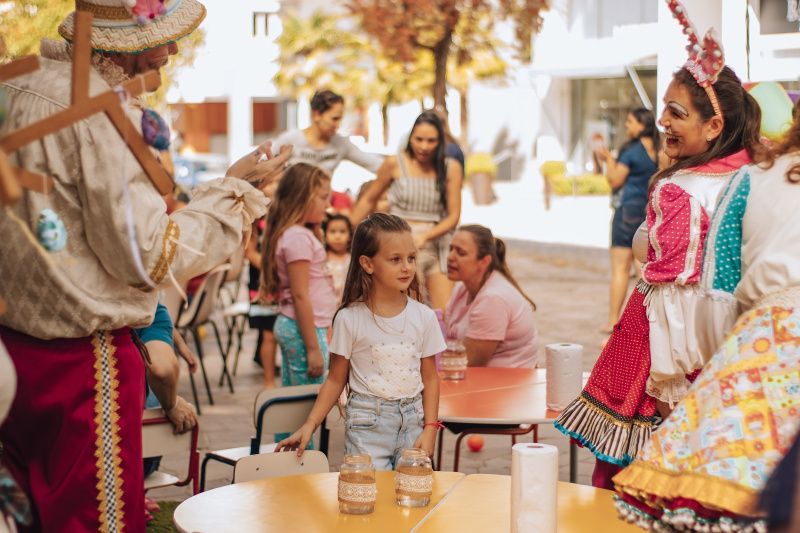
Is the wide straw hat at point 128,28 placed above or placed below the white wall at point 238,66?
below

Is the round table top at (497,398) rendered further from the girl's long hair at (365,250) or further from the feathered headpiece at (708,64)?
the feathered headpiece at (708,64)

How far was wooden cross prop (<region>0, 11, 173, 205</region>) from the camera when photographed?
81.6 inches

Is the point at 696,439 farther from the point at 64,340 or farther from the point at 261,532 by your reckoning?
the point at 64,340

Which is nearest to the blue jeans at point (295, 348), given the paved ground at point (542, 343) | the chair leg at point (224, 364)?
the paved ground at point (542, 343)

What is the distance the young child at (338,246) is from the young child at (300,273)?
88 centimetres

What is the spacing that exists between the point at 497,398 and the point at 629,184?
4895mm

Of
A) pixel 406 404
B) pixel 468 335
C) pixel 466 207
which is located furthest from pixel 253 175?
pixel 466 207

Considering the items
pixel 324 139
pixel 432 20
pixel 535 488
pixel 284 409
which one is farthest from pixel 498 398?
pixel 432 20

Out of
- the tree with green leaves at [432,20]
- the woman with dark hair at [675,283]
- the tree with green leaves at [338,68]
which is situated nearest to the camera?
the woman with dark hair at [675,283]

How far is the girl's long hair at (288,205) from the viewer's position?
565 cm

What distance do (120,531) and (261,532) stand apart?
0.41m

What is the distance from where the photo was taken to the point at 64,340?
2.99m

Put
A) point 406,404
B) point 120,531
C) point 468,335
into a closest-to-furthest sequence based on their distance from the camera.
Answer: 1. point 120,531
2. point 406,404
3. point 468,335

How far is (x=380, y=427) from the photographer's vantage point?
400 centimetres
